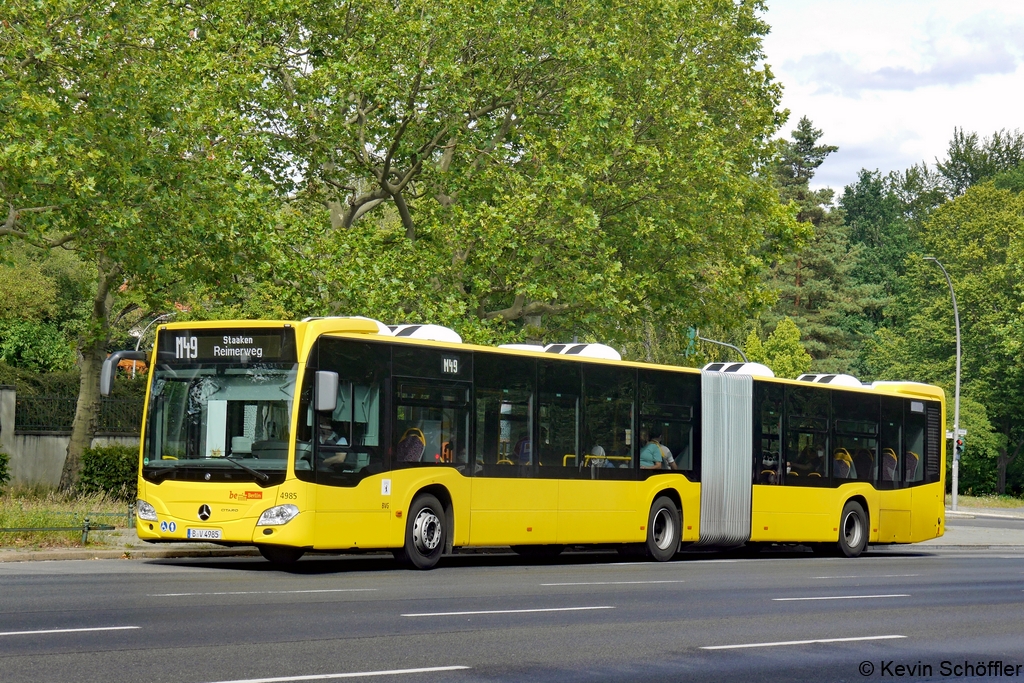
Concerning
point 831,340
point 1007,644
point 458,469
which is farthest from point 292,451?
point 831,340

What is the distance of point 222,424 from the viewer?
55.5 ft

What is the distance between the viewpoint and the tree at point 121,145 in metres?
20.9

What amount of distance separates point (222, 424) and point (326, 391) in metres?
1.40

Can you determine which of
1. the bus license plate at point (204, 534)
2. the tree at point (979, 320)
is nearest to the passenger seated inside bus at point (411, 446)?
the bus license plate at point (204, 534)

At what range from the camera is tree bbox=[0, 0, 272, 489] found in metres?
20.9

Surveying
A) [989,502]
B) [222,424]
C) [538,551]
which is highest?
[222,424]

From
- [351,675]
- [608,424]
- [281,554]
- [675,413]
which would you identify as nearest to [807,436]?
[675,413]

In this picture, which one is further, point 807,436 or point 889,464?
point 889,464

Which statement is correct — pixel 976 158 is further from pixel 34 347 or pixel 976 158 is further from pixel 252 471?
pixel 252 471

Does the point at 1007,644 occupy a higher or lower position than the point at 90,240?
lower

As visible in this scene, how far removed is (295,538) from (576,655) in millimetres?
7017

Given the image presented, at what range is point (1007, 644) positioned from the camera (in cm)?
1198

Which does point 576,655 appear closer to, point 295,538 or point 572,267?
point 295,538

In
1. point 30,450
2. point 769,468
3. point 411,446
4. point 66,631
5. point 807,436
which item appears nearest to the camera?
point 66,631
